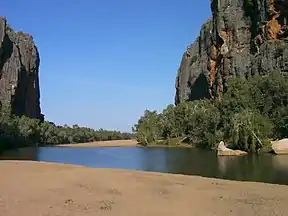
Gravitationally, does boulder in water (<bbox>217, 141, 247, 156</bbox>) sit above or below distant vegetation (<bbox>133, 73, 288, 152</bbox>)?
below

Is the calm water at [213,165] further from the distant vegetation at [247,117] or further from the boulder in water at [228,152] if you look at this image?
the distant vegetation at [247,117]

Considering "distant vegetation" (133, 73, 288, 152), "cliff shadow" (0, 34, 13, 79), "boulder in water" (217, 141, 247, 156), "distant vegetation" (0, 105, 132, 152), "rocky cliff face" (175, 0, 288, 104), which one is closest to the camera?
"boulder in water" (217, 141, 247, 156)

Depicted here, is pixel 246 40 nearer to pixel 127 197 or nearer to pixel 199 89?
pixel 199 89

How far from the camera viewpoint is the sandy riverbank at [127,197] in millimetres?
12484

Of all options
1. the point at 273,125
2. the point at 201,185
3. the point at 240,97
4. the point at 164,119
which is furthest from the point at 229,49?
the point at 201,185

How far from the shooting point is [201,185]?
1920 centimetres

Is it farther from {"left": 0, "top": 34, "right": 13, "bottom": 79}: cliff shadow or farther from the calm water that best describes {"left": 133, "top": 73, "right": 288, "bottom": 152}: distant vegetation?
{"left": 0, "top": 34, "right": 13, "bottom": 79}: cliff shadow

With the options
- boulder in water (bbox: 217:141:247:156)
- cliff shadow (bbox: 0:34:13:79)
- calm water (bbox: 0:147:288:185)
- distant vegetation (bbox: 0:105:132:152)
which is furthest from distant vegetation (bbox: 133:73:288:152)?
cliff shadow (bbox: 0:34:13:79)

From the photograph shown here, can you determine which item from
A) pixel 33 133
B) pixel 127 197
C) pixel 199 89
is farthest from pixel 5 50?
pixel 127 197

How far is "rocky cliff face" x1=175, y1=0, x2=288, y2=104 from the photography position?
3440 inches

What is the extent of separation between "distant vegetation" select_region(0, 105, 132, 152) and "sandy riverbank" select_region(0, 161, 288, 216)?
59955 mm

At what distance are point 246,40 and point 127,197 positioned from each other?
9784cm

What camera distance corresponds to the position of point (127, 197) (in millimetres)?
15180

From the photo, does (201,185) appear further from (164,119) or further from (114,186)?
(164,119)
